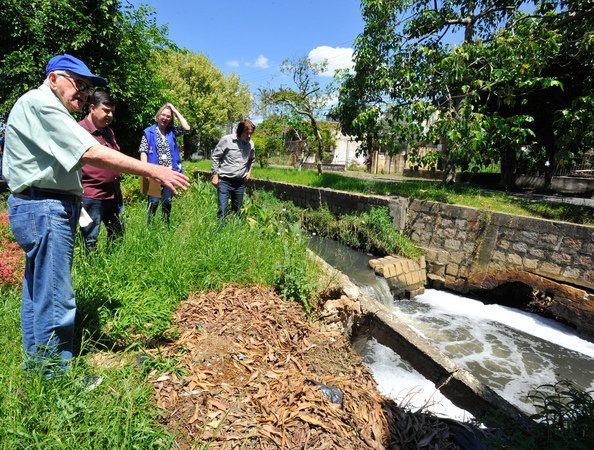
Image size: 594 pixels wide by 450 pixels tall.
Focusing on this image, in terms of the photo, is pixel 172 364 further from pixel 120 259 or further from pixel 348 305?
pixel 348 305

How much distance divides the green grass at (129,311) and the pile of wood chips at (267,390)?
0.49 feet

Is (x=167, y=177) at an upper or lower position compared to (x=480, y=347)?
upper

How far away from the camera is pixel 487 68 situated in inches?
273

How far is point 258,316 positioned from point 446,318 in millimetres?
4773

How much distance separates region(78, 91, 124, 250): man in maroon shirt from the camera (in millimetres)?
3328

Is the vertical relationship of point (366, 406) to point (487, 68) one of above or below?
below

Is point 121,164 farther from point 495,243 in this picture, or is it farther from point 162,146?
point 495,243

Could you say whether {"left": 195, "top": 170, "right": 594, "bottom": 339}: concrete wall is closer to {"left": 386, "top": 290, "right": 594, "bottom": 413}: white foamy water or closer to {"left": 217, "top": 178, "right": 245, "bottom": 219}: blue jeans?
{"left": 386, "top": 290, "right": 594, "bottom": 413}: white foamy water

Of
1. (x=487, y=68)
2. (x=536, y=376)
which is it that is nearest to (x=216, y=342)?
(x=536, y=376)

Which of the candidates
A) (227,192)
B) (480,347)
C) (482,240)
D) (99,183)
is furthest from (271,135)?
(99,183)

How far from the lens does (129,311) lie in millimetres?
2584

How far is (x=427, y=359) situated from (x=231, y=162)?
354cm

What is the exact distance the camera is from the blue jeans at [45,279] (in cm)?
189

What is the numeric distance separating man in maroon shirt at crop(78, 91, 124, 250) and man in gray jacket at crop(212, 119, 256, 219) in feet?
5.20
